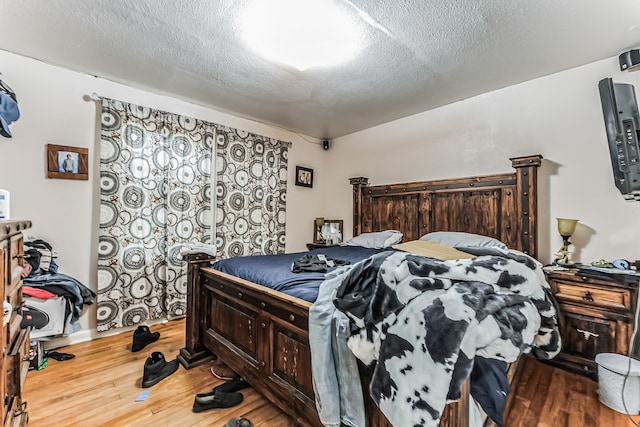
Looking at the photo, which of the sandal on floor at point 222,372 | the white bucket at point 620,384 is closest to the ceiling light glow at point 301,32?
the sandal on floor at point 222,372

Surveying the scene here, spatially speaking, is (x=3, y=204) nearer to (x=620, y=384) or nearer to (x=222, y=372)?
(x=222, y=372)

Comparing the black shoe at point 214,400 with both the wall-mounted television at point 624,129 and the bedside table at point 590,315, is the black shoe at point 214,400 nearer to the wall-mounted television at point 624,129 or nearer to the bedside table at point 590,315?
the bedside table at point 590,315

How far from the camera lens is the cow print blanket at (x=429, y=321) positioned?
0.86m

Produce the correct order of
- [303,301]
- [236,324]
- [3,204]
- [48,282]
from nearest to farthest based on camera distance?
[3,204], [303,301], [236,324], [48,282]

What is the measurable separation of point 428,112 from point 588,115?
1419mm

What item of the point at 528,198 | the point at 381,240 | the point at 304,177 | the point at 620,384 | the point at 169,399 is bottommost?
the point at 169,399

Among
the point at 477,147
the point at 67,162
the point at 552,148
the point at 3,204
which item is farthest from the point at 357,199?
the point at 3,204

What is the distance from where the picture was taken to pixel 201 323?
2.20 metres

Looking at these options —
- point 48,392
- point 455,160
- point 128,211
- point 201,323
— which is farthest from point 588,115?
point 48,392

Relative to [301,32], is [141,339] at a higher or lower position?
lower

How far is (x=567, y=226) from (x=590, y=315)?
66cm

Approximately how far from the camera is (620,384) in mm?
1632

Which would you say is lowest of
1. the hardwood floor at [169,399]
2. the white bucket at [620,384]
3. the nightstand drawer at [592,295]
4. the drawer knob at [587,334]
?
the hardwood floor at [169,399]

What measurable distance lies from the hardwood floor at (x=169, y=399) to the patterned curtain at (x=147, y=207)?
614 millimetres
